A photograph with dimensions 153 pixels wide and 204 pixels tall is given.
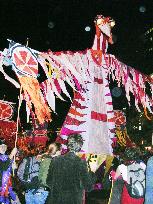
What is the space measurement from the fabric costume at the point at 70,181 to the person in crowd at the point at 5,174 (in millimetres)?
2225

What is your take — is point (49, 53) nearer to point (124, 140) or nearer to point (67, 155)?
point (67, 155)

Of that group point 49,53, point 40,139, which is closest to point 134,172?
point 49,53


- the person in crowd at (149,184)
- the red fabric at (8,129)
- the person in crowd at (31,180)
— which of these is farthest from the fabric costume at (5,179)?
the red fabric at (8,129)

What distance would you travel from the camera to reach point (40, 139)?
1983 centimetres

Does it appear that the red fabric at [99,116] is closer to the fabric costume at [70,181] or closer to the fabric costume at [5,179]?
the fabric costume at [5,179]

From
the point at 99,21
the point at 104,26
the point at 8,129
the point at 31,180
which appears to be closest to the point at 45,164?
the point at 31,180

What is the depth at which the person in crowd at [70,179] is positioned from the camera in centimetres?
488

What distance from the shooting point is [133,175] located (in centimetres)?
591

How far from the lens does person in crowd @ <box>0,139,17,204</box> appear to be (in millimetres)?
6980

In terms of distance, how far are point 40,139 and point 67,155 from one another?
1498 centimetres

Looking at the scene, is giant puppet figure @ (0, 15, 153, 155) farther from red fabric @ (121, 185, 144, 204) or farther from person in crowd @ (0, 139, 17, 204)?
red fabric @ (121, 185, 144, 204)

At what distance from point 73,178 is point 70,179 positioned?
0.04 metres

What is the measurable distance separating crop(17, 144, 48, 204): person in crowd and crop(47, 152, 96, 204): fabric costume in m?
1.75

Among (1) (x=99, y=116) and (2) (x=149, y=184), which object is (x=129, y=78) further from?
(2) (x=149, y=184)
